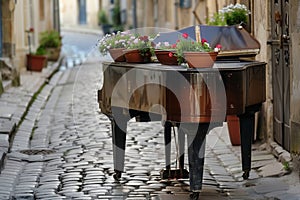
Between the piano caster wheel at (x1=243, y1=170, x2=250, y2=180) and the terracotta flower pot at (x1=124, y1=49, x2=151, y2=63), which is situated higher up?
the terracotta flower pot at (x1=124, y1=49, x2=151, y2=63)

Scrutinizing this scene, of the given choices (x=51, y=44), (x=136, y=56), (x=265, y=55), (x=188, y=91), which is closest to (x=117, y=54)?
(x=136, y=56)

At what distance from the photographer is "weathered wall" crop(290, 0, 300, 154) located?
782 cm

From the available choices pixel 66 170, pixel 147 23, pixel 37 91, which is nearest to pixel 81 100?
pixel 37 91

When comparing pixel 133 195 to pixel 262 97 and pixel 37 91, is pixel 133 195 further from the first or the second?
pixel 37 91

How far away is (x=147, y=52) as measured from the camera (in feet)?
24.8

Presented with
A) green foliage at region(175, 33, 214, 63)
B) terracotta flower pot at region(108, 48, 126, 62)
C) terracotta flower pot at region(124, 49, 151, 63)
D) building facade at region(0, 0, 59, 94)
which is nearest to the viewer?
green foliage at region(175, 33, 214, 63)

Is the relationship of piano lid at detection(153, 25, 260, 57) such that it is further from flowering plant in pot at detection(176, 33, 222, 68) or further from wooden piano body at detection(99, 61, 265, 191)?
flowering plant in pot at detection(176, 33, 222, 68)

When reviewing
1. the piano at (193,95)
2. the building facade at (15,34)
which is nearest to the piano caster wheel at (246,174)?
the piano at (193,95)

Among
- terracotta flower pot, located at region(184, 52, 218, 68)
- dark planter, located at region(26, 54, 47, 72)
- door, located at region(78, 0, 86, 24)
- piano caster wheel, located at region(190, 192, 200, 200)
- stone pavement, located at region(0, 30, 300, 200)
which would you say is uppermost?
door, located at region(78, 0, 86, 24)

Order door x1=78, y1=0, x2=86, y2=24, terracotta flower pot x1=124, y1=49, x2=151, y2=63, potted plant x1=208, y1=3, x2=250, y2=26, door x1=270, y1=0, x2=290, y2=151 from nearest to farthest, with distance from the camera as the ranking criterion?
terracotta flower pot x1=124, y1=49, x2=151, y2=63, door x1=270, y1=0, x2=290, y2=151, potted plant x1=208, y1=3, x2=250, y2=26, door x1=78, y1=0, x2=86, y2=24

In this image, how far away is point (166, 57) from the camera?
718cm

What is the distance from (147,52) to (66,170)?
1816 millimetres

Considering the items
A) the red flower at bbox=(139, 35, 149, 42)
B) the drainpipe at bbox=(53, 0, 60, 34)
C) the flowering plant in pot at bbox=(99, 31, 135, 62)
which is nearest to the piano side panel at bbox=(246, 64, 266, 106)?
the red flower at bbox=(139, 35, 149, 42)

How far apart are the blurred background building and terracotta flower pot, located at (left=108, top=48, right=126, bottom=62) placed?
1.74 m
